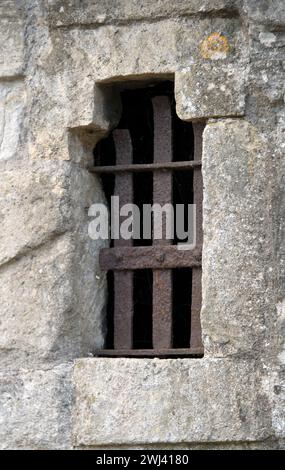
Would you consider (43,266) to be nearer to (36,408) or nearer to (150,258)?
(150,258)

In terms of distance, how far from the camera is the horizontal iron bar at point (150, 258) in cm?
381

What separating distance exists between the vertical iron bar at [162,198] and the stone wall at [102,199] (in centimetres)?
17

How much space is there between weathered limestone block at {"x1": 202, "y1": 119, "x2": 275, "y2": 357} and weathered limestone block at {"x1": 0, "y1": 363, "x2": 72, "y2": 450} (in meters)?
0.51

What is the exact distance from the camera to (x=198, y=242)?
12.6 ft

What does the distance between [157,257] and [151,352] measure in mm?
316

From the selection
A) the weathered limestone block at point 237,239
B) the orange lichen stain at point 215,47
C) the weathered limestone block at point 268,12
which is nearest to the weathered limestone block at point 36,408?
the weathered limestone block at point 237,239

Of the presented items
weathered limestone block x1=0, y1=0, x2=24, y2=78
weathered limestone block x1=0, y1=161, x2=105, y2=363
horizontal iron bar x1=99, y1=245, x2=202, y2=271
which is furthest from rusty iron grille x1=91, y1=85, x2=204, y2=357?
weathered limestone block x1=0, y1=0, x2=24, y2=78

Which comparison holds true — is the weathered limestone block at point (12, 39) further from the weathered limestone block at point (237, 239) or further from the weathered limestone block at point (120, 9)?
the weathered limestone block at point (237, 239)

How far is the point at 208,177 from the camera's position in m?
3.70

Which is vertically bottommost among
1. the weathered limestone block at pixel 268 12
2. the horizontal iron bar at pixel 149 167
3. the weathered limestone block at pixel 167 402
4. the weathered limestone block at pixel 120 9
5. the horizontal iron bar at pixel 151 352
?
the weathered limestone block at pixel 167 402

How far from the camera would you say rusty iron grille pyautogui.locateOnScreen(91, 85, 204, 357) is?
3818 millimetres

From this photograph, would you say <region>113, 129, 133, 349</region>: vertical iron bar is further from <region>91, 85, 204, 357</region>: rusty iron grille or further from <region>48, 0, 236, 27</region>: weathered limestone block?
<region>48, 0, 236, 27</region>: weathered limestone block

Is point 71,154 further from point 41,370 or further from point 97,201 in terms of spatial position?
point 41,370
